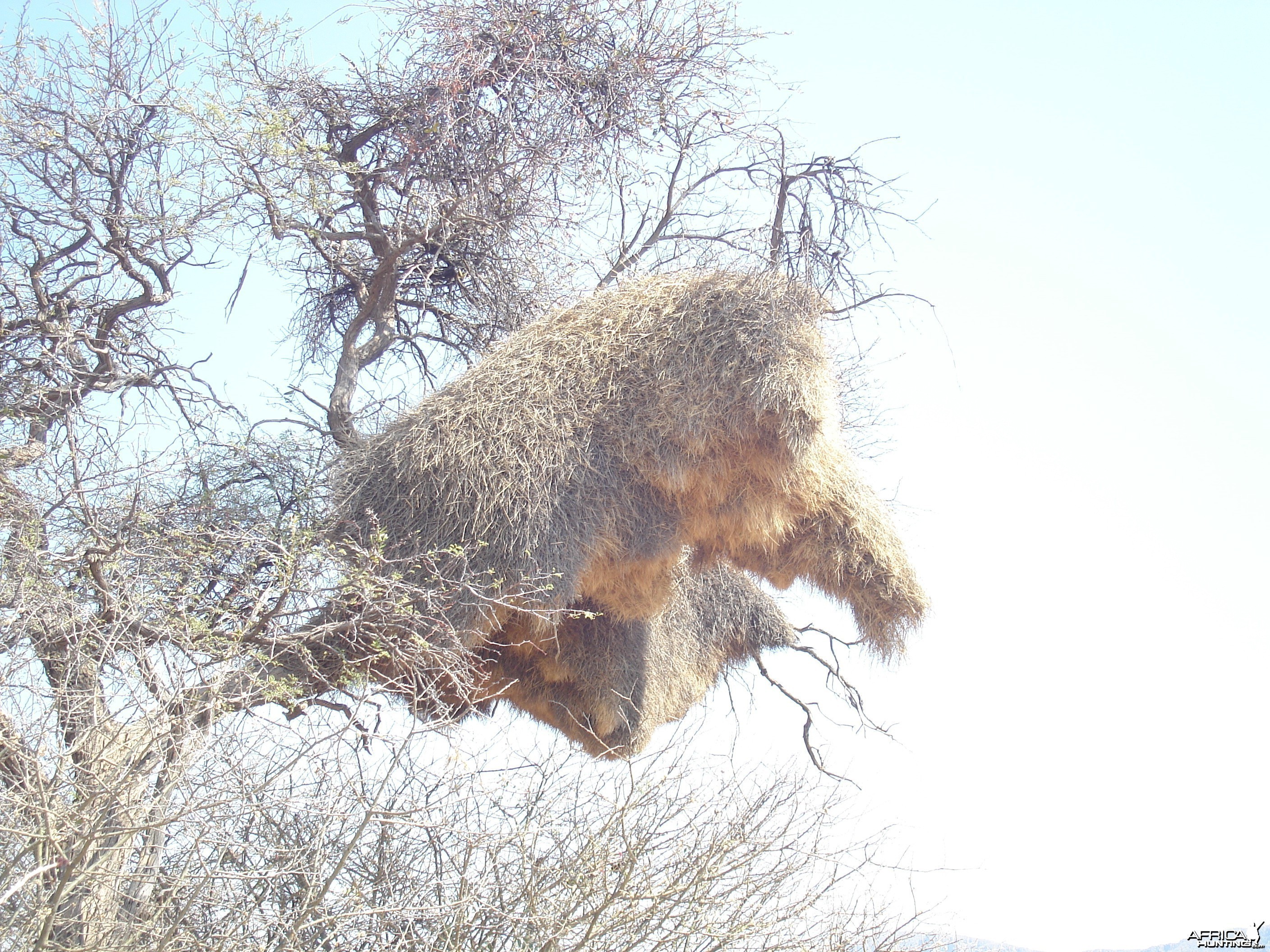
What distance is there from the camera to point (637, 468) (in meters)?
7.08

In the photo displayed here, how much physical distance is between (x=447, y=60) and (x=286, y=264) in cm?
266

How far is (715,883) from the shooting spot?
20.1ft

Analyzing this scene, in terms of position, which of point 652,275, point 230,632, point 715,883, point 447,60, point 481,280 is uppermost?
point 447,60

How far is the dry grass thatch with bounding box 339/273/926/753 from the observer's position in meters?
6.78

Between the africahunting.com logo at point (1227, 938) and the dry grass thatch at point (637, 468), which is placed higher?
the dry grass thatch at point (637, 468)

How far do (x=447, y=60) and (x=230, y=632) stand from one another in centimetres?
489

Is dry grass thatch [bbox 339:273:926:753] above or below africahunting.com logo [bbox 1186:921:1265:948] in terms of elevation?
above

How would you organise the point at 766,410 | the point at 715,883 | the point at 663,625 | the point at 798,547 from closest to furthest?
the point at 715,883 < the point at 766,410 < the point at 798,547 < the point at 663,625

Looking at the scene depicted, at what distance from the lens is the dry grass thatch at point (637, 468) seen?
22.2 ft

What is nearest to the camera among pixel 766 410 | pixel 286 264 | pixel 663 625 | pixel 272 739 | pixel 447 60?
pixel 272 739

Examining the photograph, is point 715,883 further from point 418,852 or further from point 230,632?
point 230,632

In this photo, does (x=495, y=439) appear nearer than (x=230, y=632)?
No

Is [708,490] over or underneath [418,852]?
over

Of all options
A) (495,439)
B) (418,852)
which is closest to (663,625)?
(495,439)
